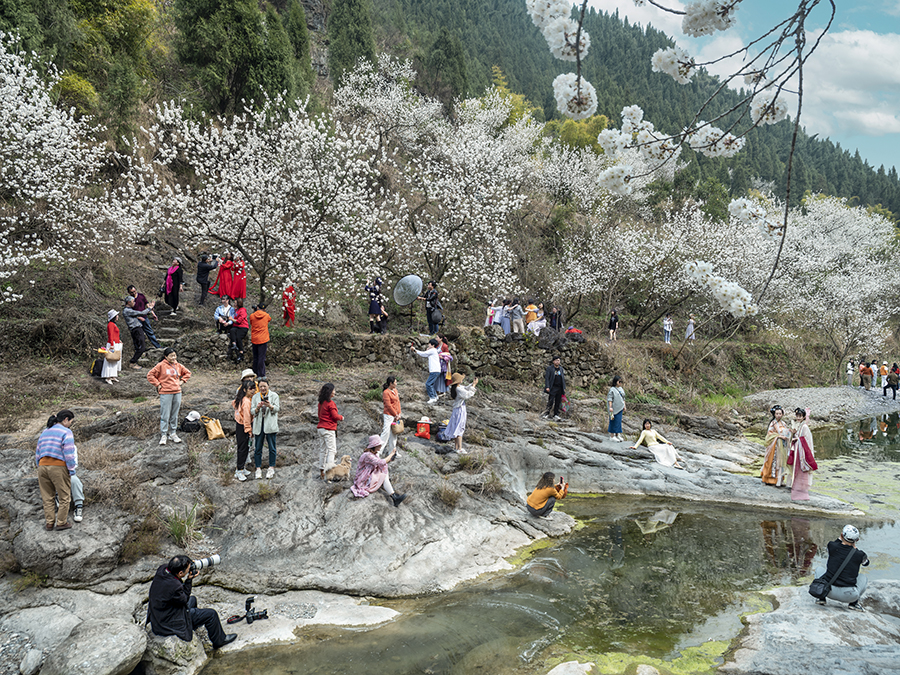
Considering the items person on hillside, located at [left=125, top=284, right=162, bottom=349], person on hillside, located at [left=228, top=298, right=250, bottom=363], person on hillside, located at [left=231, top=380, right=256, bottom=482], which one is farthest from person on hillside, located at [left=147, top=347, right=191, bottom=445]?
person on hillside, located at [left=125, top=284, right=162, bottom=349]

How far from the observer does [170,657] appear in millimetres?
5652

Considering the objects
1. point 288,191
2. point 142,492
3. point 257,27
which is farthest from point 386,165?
point 142,492

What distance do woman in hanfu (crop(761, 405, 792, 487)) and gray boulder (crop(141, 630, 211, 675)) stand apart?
12014 mm

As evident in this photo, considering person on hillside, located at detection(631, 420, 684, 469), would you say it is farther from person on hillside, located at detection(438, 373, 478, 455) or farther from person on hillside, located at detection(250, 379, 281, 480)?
person on hillside, located at detection(250, 379, 281, 480)

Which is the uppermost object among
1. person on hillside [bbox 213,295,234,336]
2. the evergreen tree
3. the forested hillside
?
the forested hillside

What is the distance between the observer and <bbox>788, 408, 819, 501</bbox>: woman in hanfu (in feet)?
36.5

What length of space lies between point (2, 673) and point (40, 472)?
2402 mm

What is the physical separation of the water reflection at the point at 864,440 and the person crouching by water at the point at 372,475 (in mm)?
14285

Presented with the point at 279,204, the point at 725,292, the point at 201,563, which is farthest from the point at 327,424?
the point at 279,204

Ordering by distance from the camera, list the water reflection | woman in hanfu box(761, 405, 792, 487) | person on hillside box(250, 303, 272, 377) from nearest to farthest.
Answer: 1. woman in hanfu box(761, 405, 792, 487)
2. person on hillside box(250, 303, 272, 377)
3. the water reflection

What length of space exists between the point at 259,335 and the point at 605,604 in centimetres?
970

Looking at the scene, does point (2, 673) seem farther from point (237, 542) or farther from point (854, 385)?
point (854, 385)

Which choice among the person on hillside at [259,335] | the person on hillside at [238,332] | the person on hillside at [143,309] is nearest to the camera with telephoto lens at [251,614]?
the person on hillside at [259,335]

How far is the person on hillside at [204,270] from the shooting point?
16.2 m
